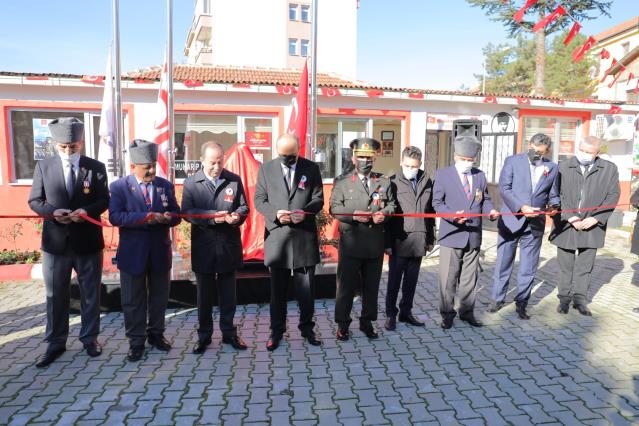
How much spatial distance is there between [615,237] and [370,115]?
20.5ft

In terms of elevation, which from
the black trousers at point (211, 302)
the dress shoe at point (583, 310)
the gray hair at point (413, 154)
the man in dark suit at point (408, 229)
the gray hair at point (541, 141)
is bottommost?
the dress shoe at point (583, 310)

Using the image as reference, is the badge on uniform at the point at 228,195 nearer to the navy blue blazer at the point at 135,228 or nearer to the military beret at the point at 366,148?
the navy blue blazer at the point at 135,228

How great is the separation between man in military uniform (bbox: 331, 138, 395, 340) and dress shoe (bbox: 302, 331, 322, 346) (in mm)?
239

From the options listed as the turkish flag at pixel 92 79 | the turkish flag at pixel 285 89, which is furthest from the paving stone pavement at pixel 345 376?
the turkish flag at pixel 285 89

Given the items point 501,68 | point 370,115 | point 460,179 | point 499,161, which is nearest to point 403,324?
point 460,179

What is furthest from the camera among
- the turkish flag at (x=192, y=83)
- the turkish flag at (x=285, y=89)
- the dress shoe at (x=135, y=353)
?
the turkish flag at (x=285, y=89)

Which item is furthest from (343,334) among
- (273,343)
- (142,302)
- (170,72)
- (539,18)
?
(539,18)

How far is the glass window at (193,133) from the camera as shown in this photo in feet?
32.0

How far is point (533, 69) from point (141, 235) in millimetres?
45785

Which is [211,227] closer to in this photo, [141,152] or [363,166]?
[141,152]

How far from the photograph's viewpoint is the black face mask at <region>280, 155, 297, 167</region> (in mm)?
4188

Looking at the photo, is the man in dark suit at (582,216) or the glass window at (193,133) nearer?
the man in dark suit at (582,216)

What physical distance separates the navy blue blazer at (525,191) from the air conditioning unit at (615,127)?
8.51 metres

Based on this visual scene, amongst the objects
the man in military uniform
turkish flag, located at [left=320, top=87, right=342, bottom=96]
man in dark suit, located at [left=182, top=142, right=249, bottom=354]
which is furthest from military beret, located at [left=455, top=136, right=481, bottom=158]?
turkish flag, located at [left=320, top=87, right=342, bottom=96]
